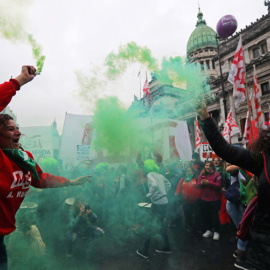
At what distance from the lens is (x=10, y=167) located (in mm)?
1554

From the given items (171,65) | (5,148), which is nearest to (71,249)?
(5,148)

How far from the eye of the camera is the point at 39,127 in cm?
776

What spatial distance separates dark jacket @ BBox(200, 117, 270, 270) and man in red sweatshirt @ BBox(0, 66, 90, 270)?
1.44m

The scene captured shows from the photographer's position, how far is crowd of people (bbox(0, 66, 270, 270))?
1.43 meters

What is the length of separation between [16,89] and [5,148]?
500 mm

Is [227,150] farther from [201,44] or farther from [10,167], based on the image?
[201,44]

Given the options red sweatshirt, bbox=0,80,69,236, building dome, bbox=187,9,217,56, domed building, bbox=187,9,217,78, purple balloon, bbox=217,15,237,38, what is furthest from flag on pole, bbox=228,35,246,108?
building dome, bbox=187,9,217,56

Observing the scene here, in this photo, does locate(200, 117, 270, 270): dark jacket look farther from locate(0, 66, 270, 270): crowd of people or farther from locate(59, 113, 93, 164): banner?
locate(59, 113, 93, 164): banner

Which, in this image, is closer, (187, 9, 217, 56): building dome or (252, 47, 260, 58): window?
(187, 9, 217, 56): building dome

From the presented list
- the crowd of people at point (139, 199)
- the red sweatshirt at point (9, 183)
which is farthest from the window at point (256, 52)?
the red sweatshirt at point (9, 183)

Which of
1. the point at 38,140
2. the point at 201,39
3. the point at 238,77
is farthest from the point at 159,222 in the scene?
the point at 201,39

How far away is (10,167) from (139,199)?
173 inches

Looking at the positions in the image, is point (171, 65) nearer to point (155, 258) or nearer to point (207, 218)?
point (207, 218)

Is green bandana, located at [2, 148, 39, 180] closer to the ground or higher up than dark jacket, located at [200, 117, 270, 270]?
higher up
